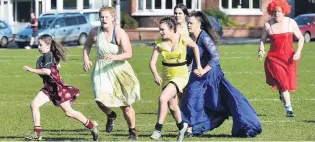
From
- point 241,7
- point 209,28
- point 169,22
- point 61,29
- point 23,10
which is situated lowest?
point 61,29

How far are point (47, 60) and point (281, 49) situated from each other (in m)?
4.99

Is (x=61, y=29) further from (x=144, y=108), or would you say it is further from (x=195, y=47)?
(x=195, y=47)

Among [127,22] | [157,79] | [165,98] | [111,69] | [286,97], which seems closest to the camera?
[157,79]

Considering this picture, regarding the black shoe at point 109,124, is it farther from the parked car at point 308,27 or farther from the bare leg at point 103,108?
the parked car at point 308,27

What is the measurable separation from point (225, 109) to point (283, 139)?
3.51ft

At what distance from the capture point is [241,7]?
62469mm

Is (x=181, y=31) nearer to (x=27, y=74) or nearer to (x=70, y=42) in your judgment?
(x=27, y=74)

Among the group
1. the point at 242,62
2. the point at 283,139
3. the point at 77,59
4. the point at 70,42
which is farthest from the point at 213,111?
the point at 70,42

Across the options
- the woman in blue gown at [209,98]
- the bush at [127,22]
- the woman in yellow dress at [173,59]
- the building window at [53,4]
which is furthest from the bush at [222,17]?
the woman in yellow dress at [173,59]

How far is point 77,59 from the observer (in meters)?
35.0

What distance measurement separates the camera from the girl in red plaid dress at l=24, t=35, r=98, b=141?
13.0 m

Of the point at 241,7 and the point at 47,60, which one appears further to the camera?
the point at 241,7

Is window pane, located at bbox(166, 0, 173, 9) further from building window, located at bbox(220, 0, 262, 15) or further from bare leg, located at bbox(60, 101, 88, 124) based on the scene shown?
bare leg, located at bbox(60, 101, 88, 124)

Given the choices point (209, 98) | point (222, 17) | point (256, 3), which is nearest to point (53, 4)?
point (222, 17)
